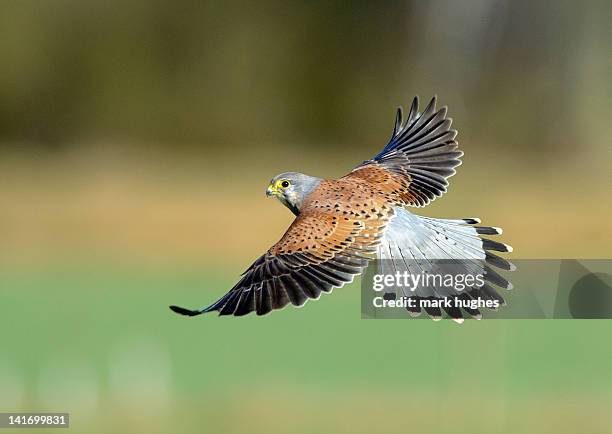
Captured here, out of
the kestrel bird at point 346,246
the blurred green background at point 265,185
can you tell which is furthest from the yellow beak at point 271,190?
the blurred green background at point 265,185

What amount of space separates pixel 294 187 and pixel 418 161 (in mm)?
525

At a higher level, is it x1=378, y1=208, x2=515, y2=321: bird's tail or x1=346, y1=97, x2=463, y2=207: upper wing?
x1=346, y1=97, x2=463, y2=207: upper wing

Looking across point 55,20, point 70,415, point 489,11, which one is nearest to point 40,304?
point 70,415

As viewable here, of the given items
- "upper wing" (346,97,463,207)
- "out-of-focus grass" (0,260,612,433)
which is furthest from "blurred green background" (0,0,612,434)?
"upper wing" (346,97,463,207)

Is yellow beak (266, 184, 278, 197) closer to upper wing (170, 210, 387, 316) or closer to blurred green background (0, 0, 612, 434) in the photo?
upper wing (170, 210, 387, 316)

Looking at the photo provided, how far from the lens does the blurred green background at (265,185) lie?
25.2 feet

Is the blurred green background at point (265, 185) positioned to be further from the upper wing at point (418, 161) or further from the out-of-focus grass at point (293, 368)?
the upper wing at point (418, 161)

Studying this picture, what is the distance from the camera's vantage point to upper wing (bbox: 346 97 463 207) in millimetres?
2912

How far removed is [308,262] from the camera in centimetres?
256

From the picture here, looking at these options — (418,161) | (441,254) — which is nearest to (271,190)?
(441,254)

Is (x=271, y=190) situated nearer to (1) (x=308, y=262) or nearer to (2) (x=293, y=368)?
(1) (x=308, y=262)

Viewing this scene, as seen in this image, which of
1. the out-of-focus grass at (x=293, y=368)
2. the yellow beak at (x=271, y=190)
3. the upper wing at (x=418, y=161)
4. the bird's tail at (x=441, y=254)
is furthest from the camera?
the out-of-focus grass at (x=293, y=368)

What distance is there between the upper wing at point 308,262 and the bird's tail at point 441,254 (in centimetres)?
5

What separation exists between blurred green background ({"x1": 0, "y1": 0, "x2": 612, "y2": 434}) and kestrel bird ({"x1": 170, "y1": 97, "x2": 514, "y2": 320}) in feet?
11.1
